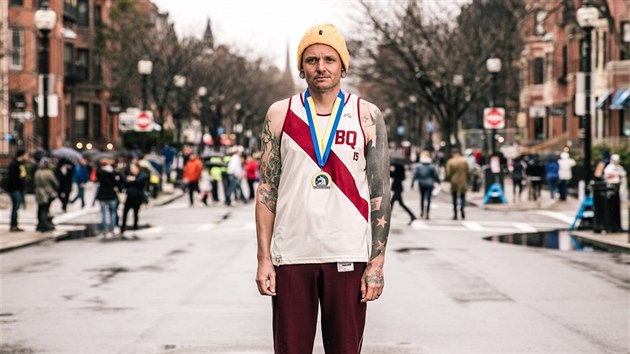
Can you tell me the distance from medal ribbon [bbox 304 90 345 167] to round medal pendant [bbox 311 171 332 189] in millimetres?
45

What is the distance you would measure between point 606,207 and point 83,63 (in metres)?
51.5

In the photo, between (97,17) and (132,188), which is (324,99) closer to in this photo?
(132,188)

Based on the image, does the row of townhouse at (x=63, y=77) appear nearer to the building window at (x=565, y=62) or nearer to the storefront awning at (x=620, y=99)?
the storefront awning at (x=620, y=99)

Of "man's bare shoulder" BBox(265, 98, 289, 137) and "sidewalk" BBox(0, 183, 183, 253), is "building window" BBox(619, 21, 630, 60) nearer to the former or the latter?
"sidewalk" BBox(0, 183, 183, 253)

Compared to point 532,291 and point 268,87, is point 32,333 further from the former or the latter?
point 268,87

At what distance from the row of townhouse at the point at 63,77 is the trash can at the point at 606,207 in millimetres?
27128

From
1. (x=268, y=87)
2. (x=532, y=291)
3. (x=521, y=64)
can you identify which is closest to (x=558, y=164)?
(x=532, y=291)

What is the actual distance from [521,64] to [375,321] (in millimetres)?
63643

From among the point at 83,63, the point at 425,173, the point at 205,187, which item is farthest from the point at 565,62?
the point at 425,173

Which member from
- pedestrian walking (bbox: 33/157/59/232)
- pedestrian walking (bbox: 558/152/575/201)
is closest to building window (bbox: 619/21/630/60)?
pedestrian walking (bbox: 558/152/575/201)

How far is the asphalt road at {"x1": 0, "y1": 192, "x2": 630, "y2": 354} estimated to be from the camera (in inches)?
365

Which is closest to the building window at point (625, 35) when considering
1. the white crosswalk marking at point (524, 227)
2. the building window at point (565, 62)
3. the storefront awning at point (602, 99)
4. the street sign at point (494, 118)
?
the storefront awning at point (602, 99)

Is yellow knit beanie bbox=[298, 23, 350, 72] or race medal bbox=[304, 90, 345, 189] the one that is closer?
race medal bbox=[304, 90, 345, 189]

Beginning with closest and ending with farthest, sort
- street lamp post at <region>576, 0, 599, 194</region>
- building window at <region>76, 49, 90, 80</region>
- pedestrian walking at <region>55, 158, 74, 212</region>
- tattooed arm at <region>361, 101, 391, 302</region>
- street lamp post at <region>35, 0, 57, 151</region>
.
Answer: tattooed arm at <region>361, 101, 391, 302</region> < street lamp post at <region>576, 0, 599, 194</region> < street lamp post at <region>35, 0, 57, 151</region> < pedestrian walking at <region>55, 158, 74, 212</region> < building window at <region>76, 49, 90, 80</region>
